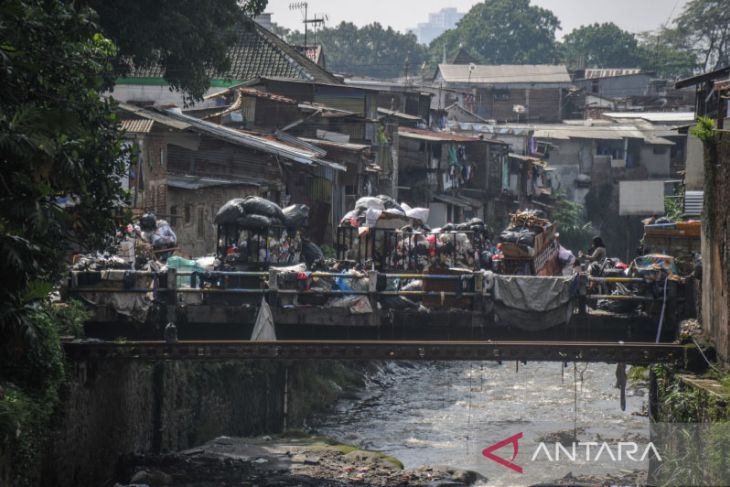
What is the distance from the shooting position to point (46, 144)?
1300 cm

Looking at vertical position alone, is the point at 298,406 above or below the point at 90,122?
below

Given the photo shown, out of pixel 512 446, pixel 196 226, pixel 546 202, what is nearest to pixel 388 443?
pixel 512 446

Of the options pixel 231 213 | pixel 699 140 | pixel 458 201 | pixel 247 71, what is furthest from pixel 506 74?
pixel 231 213

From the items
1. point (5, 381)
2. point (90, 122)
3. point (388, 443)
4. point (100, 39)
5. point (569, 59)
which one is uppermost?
point (569, 59)

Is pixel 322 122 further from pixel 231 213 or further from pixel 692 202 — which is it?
pixel 231 213

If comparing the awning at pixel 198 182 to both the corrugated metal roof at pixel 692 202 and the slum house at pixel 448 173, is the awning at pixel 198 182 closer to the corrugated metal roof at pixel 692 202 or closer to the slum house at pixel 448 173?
the corrugated metal roof at pixel 692 202

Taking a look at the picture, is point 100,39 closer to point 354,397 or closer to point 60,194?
point 60,194

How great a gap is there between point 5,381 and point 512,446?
43.1 feet

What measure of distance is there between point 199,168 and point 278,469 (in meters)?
12.5

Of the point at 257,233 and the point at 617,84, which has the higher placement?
the point at 617,84

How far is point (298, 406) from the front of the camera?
27562mm

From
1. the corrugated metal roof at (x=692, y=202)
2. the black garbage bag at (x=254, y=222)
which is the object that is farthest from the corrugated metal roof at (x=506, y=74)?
the black garbage bag at (x=254, y=222)

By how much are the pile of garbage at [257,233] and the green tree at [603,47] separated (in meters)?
74.7

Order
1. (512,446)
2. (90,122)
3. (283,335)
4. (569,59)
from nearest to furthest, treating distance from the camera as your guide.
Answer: (90,122) → (283,335) → (512,446) → (569,59)
